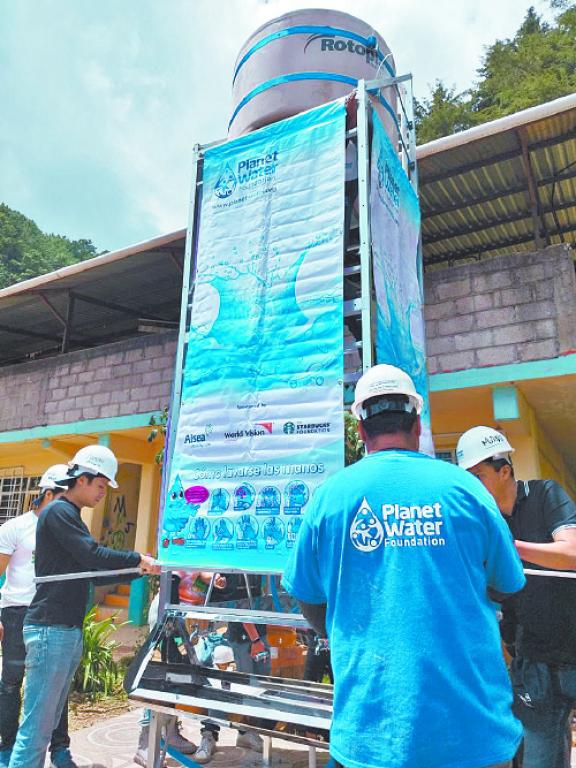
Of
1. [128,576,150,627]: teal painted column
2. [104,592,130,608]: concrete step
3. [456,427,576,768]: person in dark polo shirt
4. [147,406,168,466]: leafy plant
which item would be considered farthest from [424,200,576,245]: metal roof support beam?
[104,592,130,608]: concrete step

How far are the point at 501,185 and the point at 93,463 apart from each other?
210 inches

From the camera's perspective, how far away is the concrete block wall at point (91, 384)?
7684 millimetres

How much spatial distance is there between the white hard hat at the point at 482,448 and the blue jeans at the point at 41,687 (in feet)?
7.27

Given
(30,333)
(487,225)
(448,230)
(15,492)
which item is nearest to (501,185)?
(487,225)

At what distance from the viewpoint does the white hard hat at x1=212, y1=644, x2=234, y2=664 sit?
12.6 feet

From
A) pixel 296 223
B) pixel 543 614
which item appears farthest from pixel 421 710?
pixel 296 223

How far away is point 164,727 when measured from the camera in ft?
8.39

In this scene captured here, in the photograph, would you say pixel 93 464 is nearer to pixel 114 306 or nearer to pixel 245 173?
pixel 245 173

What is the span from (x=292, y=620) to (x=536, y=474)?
419 centimetres

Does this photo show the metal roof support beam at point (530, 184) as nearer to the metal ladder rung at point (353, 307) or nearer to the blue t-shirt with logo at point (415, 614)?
the metal ladder rung at point (353, 307)

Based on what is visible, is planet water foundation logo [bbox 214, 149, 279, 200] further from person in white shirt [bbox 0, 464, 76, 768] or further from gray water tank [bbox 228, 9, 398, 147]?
person in white shirt [bbox 0, 464, 76, 768]

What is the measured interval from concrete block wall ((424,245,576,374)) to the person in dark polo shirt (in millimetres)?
3232

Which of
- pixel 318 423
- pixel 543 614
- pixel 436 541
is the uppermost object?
pixel 318 423

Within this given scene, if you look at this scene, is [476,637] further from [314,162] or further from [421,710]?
A: [314,162]
